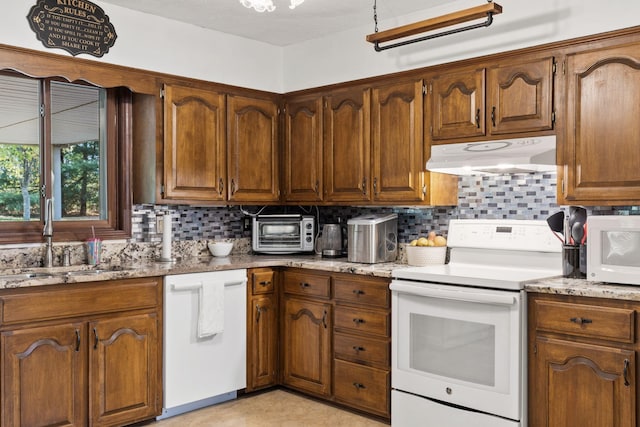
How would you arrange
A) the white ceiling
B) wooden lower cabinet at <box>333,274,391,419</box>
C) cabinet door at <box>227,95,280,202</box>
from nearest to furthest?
wooden lower cabinet at <box>333,274,391,419</box> < the white ceiling < cabinet door at <box>227,95,280,202</box>

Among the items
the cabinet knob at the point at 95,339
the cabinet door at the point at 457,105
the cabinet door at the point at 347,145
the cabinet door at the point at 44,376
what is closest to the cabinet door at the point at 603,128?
the cabinet door at the point at 457,105

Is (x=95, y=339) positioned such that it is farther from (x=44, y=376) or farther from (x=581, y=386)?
(x=581, y=386)

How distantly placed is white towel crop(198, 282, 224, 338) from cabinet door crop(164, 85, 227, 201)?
2.20 feet

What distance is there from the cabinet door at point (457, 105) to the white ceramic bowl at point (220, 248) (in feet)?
5.42

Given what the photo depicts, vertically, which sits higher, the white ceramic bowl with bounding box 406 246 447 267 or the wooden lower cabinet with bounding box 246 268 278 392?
the white ceramic bowl with bounding box 406 246 447 267

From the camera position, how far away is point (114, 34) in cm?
369

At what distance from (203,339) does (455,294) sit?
5.11 ft

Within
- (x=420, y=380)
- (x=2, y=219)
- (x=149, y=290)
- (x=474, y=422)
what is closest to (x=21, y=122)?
(x=2, y=219)

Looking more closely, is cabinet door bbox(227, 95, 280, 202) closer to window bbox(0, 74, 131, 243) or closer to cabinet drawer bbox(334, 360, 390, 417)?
window bbox(0, 74, 131, 243)

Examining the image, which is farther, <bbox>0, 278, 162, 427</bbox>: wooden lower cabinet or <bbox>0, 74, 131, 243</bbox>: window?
<bbox>0, 74, 131, 243</bbox>: window

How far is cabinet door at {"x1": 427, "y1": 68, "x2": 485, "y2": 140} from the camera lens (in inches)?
135

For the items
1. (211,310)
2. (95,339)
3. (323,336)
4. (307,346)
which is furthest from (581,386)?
(95,339)

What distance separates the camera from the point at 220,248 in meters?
4.32

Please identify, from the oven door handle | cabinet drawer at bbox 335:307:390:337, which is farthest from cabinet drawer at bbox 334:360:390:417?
the oven door handle
